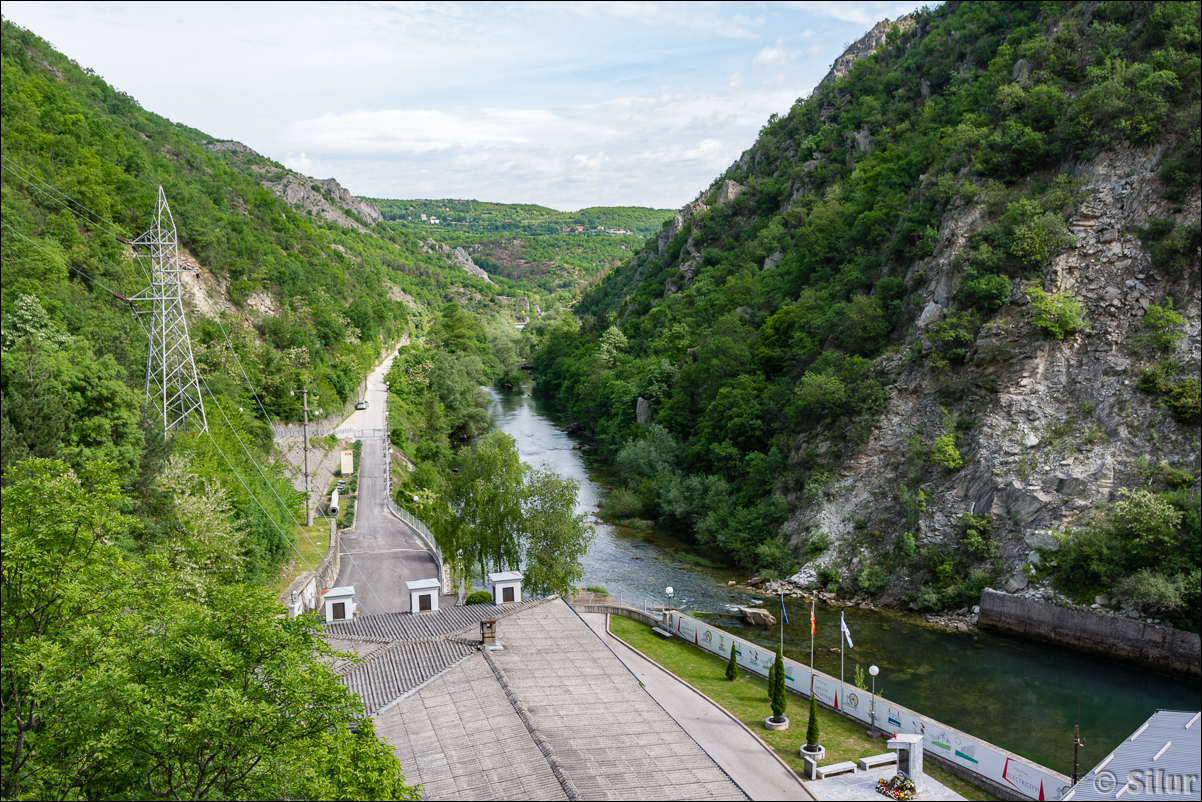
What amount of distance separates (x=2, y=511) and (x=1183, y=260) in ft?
156

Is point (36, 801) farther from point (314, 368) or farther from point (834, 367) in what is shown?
point (314, 368)

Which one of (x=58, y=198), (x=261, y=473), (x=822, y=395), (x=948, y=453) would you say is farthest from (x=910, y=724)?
(x=58, y=198)

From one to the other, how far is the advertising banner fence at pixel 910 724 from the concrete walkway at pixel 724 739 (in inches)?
100

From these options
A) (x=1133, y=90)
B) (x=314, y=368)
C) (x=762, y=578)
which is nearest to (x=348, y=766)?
(x=762, y=578)

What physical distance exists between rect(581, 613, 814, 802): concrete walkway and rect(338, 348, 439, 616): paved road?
11.8 meters

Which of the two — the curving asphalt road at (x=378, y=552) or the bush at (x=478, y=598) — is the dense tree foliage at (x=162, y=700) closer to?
the curving asphalt road at (x=378, y=552)

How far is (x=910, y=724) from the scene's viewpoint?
23.0 metres

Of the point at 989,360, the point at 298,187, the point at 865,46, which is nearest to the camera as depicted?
the point at 989,360

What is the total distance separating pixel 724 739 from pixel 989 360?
28.9 m

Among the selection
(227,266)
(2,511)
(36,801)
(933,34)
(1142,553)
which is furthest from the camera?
(933,34)

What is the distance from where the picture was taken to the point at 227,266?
66375 millimetres

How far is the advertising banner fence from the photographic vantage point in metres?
19.6

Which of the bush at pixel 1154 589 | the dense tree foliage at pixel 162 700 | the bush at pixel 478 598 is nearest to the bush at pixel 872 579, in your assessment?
the bush at pixel 1154 589

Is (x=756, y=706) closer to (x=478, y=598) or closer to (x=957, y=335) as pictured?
(x=478, y=598)
